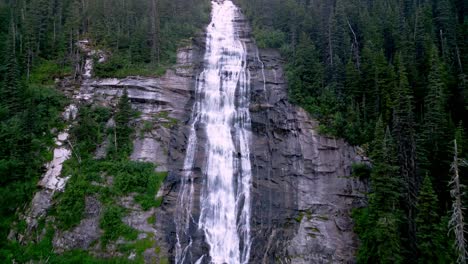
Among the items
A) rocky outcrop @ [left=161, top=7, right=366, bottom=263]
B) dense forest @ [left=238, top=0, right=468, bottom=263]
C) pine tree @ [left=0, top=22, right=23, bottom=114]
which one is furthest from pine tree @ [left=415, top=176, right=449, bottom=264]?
pine tree @ [left=0, top=22, right=23, bottom=114]

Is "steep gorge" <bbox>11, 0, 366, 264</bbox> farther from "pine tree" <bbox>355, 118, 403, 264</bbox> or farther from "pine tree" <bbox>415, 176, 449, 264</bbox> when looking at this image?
"pine tree" <bbox>415, 176, 449, 264</bbox>

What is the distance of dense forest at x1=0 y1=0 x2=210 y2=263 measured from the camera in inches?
1095

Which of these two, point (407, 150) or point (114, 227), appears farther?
point (114, 227)

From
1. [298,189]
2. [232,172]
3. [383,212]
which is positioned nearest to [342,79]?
[298,189]

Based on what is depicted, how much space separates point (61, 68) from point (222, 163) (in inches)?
814

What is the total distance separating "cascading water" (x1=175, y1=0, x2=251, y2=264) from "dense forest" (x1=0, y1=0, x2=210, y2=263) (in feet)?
12.9

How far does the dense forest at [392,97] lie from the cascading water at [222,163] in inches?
218

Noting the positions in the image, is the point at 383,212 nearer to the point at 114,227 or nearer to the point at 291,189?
the point at 291,189

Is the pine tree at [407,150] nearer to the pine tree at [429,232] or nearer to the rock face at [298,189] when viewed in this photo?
the pine tree at [429,232]

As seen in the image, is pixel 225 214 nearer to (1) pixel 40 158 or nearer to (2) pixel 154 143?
(2) pixel 154 143

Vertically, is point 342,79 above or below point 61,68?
above

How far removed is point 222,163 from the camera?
32.0 m

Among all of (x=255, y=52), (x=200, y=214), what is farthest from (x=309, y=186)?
(x=255, y=52)

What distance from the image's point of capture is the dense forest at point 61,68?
27.8 meters
